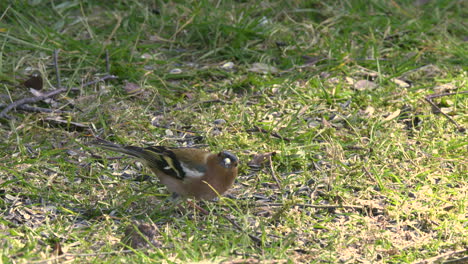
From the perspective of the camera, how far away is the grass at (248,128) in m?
3.25

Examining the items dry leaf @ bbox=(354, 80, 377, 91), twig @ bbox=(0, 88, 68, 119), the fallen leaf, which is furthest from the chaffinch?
dry leaf @ bbox=(354, 80, 377, 91)

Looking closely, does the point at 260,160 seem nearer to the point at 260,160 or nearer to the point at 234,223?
the point at 260,160

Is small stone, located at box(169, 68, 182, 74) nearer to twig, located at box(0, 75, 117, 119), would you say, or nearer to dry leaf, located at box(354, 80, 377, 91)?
twig, located at box(0, 75, 117, 119)

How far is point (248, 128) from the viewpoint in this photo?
4406mm

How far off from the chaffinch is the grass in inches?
4.7

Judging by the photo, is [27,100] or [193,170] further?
[27,100]

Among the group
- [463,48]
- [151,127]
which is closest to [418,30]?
[463,48]

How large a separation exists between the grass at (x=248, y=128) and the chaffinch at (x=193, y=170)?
12 centimetres

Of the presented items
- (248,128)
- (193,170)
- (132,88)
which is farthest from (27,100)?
(193,170)

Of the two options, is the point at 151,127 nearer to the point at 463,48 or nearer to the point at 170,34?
the point at 170,34

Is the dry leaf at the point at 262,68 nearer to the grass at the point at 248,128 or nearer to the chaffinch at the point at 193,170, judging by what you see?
the grass at the point at 248,128

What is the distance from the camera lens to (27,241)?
3117 millimetres

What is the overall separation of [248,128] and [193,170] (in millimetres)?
1000

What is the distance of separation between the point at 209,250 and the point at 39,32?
2918mm
